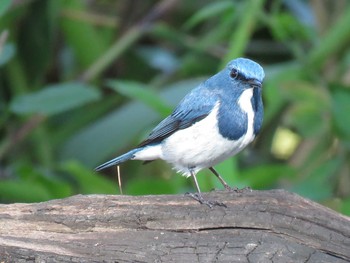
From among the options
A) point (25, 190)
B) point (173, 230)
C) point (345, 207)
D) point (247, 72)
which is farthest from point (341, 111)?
point (173, 230)

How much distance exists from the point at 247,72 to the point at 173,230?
3.26 feet

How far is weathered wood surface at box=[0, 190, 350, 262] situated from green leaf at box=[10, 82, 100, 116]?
2037 mm

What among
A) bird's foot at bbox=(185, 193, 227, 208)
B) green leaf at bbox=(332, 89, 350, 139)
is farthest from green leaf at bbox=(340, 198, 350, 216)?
bird's foot at bbox=(185, 193, 227, 208)

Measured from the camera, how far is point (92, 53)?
6.86 m

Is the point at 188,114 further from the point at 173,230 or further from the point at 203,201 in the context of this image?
the point at 173,230

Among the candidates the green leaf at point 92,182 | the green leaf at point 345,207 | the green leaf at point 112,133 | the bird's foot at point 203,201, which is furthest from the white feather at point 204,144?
the green leaf at point 112,133

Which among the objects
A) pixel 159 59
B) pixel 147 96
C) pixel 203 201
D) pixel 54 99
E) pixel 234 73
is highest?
pixel 159 59

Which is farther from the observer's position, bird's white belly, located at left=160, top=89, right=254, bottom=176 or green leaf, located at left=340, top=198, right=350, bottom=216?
green leaf, located at left=340, top=198, right=350, bottom=216

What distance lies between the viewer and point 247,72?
4430 millimetres

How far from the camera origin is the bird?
4379mm

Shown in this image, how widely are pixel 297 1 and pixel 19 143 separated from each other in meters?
2.38

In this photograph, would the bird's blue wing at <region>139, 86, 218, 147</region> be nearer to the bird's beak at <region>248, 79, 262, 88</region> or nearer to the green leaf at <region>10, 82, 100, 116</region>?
the bird's beak at <region>248, 79, 262, 88</region>

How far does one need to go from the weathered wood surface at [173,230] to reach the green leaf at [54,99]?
2.04 m

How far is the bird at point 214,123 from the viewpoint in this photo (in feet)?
14.4
